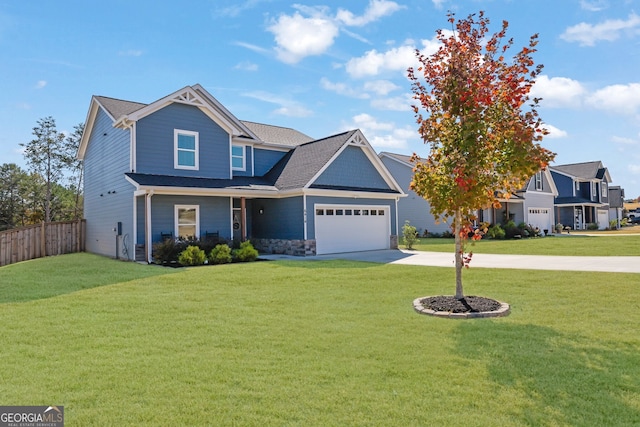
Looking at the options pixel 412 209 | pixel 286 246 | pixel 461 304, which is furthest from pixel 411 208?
pixel 461 304

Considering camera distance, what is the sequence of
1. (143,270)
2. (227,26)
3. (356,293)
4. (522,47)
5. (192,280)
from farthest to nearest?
1. (227,26)
2. (143,270)
3. (192,280)
4. (356,293)
5. (522,47)

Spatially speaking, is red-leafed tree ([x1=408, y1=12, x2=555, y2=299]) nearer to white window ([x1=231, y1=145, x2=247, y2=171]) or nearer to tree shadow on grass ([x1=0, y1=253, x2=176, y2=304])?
tree shadow on grass ([x1=0, y1=253, x2=176, y2=304])

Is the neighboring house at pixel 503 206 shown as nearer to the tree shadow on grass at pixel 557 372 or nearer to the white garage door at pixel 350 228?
the white garage door at pixel 350 228

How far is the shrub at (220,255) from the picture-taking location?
1529 cm

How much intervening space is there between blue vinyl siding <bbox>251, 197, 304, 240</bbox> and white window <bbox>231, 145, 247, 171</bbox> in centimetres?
194

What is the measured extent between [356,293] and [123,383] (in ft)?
18.4

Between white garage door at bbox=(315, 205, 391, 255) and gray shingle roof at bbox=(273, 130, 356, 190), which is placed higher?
gray shingle roof at bbox=(273, 130, 356, 190)

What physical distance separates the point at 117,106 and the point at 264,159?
7593mm

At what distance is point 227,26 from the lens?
13641 millimetres

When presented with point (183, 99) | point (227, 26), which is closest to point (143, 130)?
point (183, 99)

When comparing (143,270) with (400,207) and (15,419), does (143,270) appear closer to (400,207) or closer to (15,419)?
(15,419)

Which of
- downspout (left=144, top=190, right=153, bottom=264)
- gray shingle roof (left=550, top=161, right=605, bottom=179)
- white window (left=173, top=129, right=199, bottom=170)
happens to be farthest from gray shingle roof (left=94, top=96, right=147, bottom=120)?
gray shingle roof (left=550, top=161, right=605, bottom=179)

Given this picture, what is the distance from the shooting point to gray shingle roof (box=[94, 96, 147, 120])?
1816 centimetres

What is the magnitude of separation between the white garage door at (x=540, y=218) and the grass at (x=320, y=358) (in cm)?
2771
